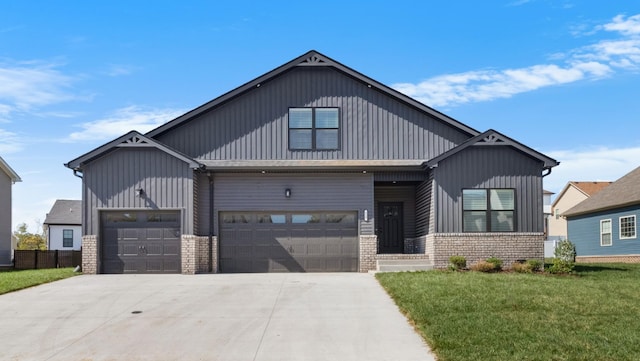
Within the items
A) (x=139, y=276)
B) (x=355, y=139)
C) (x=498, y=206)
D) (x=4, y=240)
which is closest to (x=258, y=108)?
(x=355, y=139)

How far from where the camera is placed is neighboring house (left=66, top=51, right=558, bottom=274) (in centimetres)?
2283

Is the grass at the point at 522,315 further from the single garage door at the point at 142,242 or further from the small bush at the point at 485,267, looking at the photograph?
the single garage door at the point at 142,242

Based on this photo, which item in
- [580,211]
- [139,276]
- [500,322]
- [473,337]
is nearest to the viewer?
[473,337]

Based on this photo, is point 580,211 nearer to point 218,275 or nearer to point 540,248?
point 540,248

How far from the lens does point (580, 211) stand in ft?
127

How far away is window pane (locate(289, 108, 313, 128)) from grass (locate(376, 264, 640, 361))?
302 inches

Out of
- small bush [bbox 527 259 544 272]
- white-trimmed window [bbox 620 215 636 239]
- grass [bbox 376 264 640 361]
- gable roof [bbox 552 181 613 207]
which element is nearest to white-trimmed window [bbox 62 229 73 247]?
grass [bbox 376 264 640 361]

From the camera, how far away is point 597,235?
37125 mm

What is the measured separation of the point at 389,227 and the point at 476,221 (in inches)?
167

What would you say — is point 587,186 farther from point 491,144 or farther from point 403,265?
point 403,265

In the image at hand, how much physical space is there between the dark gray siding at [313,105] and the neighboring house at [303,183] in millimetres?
40

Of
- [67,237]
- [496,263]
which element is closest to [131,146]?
[496,263]

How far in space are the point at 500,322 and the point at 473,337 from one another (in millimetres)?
1349

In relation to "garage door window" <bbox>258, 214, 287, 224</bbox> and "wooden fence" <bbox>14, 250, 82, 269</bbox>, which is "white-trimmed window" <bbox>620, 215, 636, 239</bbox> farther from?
"wooden fence" <bbox>14, 250, 82, 269</bbox>
